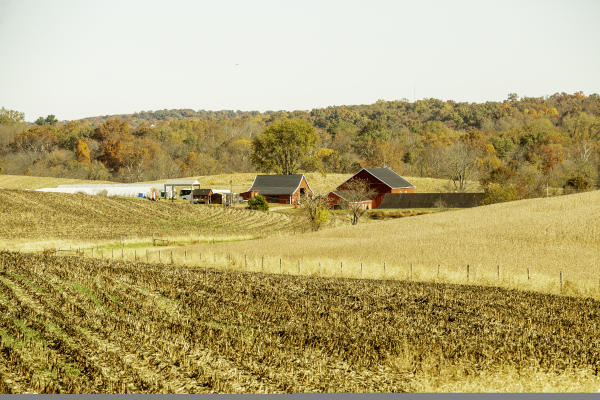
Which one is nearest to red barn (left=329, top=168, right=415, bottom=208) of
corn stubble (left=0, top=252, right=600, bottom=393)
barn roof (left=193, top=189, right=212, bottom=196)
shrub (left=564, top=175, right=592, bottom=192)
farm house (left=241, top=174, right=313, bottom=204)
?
farm house (left=241, top=174, right=313, bottom=204)

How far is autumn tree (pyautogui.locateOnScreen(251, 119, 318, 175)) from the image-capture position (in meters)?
120

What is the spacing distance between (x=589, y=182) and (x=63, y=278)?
282 ft

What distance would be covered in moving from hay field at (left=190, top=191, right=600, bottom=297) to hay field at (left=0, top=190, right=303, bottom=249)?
35.3 ft

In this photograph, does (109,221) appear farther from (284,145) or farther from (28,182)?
(28,182)

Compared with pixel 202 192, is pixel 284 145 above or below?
above

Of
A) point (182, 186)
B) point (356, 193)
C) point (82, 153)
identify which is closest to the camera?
point (356, 193)

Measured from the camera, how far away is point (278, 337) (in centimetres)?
1728

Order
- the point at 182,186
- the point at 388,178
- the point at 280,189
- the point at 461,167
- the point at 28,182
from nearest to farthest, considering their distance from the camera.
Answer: the point at 388,178 → the point at 280,189 → the point at 182,186 → the point at 461,167 → the point at 28,182

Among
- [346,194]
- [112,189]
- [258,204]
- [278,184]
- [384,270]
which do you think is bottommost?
[258,204]

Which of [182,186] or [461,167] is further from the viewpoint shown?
[461,167]

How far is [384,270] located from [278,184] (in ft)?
235

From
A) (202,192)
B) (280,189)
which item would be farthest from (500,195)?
(202,192)

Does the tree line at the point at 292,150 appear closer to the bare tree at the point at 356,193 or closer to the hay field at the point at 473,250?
the bare tree at the point at 356,193

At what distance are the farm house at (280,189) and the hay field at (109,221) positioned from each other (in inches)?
827
